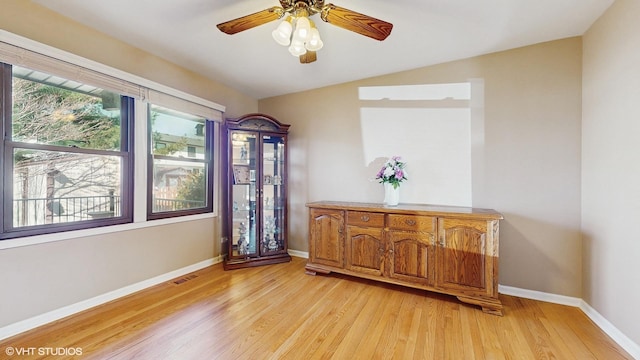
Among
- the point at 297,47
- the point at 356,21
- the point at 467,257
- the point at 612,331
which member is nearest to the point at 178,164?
the point at 297,47

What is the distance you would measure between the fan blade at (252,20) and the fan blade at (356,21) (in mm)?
311

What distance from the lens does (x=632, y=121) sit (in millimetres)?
1709

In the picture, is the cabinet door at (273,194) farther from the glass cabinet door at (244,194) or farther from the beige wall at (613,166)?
the beige wall at (613,166)

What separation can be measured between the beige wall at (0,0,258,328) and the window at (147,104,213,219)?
0.27m

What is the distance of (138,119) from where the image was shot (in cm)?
263

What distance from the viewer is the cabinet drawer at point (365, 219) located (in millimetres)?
2729

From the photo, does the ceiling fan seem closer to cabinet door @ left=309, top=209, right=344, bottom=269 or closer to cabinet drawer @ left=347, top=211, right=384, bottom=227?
cabinet drawer @ left=347, top=211, right=384, bottom=227

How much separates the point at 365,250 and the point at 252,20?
2.41 metres

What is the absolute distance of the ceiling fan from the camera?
1.63 meters

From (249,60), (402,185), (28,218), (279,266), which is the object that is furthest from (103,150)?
(402,185)

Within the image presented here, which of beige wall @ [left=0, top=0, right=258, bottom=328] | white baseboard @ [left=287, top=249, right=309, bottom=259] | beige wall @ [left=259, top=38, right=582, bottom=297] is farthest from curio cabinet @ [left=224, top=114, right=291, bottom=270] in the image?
beige wall @ [left=259, top=38, right=582, bottom=297]

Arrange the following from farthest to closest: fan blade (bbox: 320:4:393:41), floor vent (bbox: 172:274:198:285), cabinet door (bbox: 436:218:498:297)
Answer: floor vent (bbox: 172:274:198:285), cabinet door (bbox: 436:218:498:297), fan blade (bbox: 320:4:393:41)

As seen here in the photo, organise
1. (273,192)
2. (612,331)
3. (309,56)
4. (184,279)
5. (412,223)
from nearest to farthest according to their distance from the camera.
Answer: (612,331)
(309,56)
(412,223)
(184,279)
(273,192)

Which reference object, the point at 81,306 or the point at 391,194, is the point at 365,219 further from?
the point at 81,306
